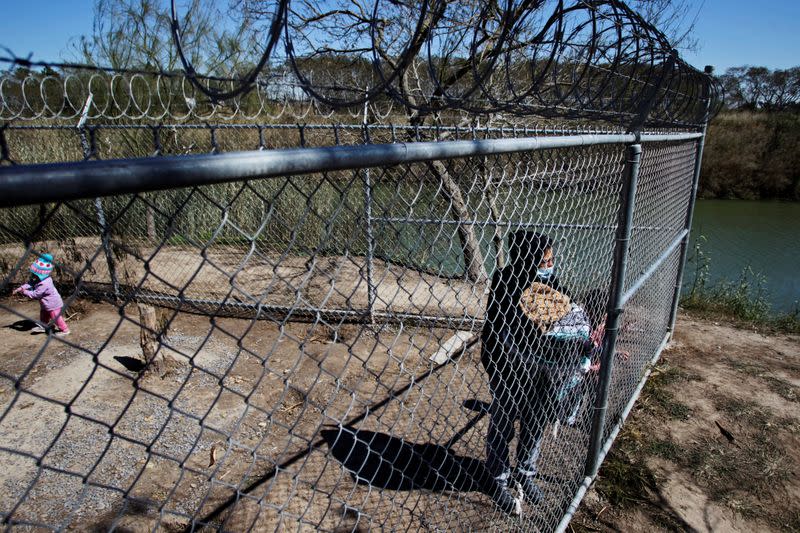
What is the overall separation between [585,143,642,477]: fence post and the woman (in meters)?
0.17

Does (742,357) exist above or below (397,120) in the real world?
below

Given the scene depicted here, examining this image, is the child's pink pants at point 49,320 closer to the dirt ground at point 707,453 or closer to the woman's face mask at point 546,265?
the woman's face mask at point 546,265

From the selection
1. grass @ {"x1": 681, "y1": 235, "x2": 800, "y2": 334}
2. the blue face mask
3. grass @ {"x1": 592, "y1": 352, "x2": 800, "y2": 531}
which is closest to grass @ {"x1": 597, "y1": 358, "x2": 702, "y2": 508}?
grass @ {"x1": 592, "y1": 352, "x2": 800, "y2": 531}

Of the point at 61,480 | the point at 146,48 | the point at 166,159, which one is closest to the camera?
the point at 166,159

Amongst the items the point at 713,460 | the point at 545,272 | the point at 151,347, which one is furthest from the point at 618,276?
the point at 151,347

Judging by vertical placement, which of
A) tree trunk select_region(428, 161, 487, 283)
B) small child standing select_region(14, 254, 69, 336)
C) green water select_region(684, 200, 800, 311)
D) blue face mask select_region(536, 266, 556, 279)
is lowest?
green water select_region(684, 200, 800, 311)

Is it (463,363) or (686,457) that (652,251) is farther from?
(463,363)

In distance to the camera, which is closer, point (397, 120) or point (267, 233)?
point (267, 233)

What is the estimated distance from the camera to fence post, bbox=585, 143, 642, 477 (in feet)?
8.18

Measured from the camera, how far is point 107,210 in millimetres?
6895

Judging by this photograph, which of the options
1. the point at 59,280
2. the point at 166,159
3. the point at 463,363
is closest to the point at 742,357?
the point at 463,363

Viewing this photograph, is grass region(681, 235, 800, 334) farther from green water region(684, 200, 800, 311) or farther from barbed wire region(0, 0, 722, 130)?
barbed wire region(0, 0, 722, 130)

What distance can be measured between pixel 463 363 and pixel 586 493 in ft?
7.36

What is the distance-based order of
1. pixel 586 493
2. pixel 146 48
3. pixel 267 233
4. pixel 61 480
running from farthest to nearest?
pixel 146 48 → pixel 267 233 → pixel 61 480 → pixel 586 493
